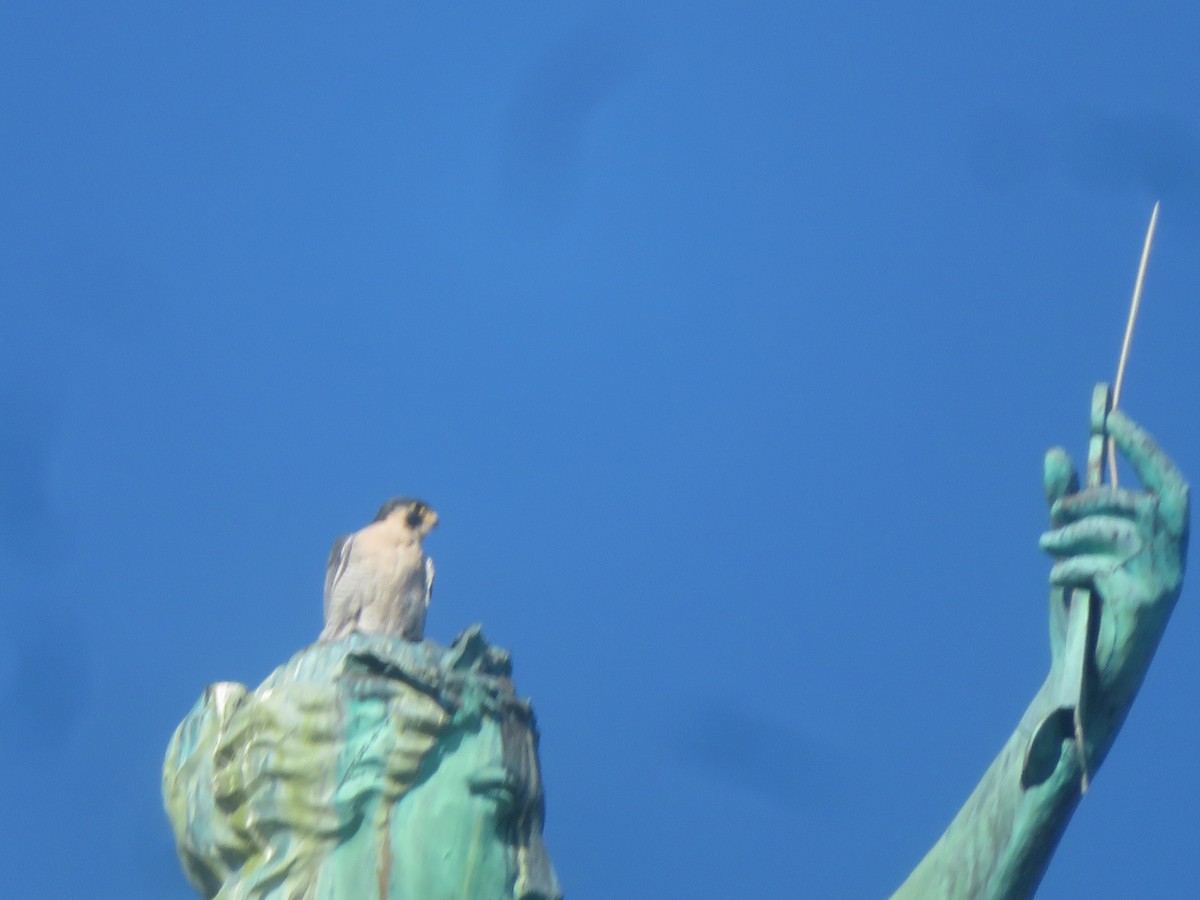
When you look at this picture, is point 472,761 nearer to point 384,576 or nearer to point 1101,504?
point 1101,504

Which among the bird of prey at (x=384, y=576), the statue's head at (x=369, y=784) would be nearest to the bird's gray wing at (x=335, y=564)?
the bird of prey at (x=384, y=576)

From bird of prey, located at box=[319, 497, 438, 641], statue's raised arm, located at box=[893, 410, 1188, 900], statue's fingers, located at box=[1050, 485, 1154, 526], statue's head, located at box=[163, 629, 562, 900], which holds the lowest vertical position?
statue's head, located at box=[163, 629, 562, 900]

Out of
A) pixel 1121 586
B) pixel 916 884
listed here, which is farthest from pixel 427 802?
pixel 1121 586

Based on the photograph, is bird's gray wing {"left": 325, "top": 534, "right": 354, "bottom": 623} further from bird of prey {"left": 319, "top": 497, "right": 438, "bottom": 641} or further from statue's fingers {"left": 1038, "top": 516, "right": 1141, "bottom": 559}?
statue's fingers {"left": 1038, "top": 516, "right": 1141, "bottom": 559}

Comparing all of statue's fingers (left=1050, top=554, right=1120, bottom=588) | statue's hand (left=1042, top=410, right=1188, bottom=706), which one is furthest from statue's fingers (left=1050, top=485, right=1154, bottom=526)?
statue's fingers (left=1050, top=554, right=1120, bottom=588)

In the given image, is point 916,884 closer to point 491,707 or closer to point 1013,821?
point 1013,821

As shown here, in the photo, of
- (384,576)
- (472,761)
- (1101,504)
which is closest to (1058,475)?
(1101,504)

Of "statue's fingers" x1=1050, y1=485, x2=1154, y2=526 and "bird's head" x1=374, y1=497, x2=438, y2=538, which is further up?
"bird's head" x1=374, y1=497, x2=438, y2=538
